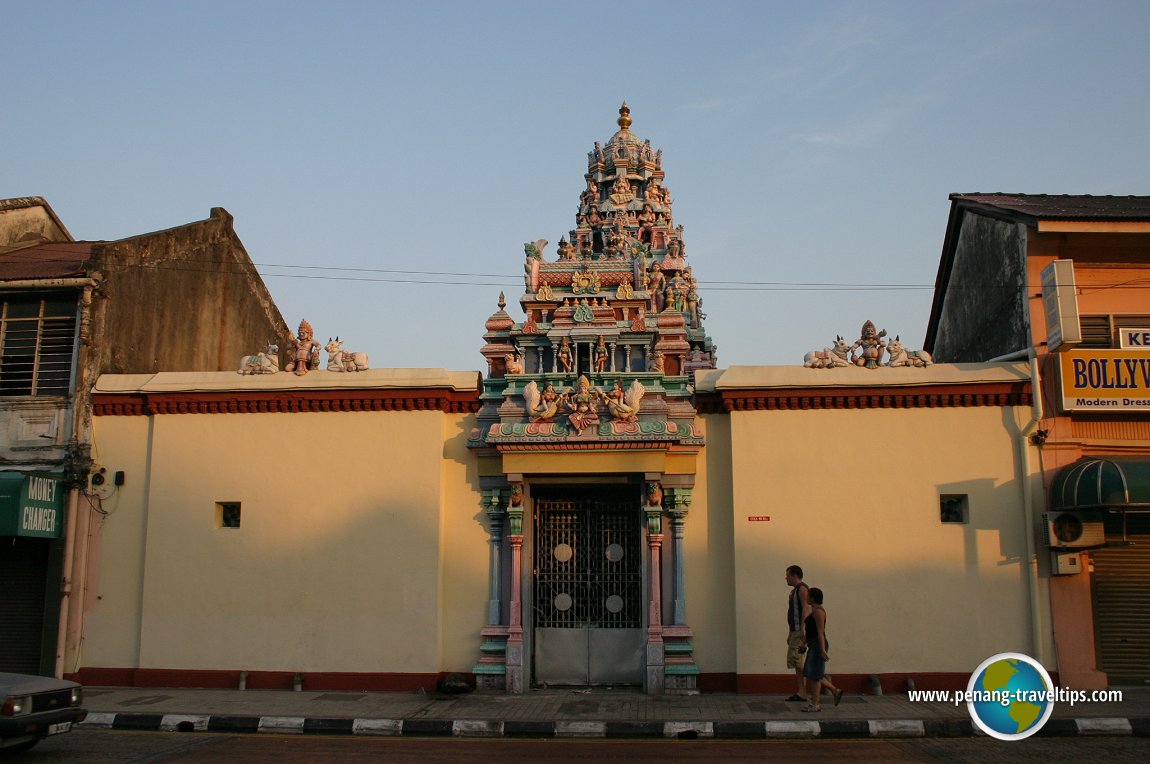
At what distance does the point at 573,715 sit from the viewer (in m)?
13.6

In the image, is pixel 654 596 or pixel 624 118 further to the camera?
pixel 624 118

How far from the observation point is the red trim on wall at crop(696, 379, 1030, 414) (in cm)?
1597

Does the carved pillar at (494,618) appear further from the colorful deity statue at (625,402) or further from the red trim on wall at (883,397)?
the red trim on wall at (883,397)

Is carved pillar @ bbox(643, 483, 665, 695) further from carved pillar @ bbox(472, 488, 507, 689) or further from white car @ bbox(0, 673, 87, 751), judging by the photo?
white car @ bbox(0, 673, 87, 751)

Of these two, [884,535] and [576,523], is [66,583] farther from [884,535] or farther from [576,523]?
[884,535]

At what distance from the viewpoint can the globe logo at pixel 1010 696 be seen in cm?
1234

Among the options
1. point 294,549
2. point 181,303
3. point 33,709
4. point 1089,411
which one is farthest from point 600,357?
point 33,709

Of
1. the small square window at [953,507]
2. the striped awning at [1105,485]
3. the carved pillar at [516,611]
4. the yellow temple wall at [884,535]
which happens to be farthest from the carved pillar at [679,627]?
the striped awning at [1105,485]

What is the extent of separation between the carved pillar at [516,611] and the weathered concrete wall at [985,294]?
8.65 meters

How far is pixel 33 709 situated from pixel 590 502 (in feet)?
27.8

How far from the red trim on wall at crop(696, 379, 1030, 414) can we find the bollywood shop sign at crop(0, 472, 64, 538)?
10943 mm

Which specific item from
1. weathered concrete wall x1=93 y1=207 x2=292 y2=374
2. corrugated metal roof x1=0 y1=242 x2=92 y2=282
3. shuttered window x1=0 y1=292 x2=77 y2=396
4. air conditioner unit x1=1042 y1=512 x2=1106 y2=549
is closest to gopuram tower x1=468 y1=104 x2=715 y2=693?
air conditioner unit x1=1042 y1=512 x2=1106 y2=549

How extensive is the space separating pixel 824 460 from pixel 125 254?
12.8 m

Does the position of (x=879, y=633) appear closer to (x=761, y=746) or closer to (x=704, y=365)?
(x=761, y=746)
